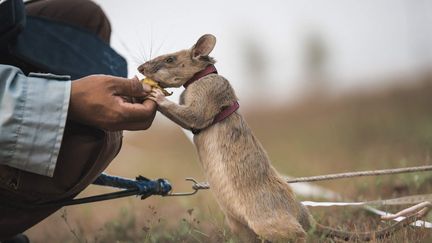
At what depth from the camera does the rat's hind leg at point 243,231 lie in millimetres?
2238

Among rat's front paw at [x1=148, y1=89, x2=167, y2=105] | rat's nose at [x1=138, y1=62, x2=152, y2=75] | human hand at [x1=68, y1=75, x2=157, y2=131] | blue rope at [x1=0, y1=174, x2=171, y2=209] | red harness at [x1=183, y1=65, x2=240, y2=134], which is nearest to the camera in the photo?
human hand at [x1=68, y1=75, x2=157, y2=131]

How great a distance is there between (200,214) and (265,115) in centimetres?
1065

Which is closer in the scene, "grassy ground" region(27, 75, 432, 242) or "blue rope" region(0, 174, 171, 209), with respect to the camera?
"blue rope" region(0, 174, 171, 209)

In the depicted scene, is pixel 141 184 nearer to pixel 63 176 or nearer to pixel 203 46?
pixel 63 176

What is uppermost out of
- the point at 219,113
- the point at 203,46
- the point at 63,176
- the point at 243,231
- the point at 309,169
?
the point at 203,46

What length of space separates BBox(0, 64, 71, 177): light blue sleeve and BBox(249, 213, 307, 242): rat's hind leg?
807 millimetres

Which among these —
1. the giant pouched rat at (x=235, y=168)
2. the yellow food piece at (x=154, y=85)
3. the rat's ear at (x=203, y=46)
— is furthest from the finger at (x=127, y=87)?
the rat's ear at (x=203, y=46)

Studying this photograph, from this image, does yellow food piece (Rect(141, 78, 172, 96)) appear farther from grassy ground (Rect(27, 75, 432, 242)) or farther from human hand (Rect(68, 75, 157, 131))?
grassy ground (Rect(27, 75, 432, 242))

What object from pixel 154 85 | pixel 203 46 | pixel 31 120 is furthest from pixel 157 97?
pixel 31 120

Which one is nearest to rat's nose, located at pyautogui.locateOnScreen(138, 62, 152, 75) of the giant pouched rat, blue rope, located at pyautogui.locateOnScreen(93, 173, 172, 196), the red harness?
the giant pouched rat

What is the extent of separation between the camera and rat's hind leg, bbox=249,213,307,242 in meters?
2.05

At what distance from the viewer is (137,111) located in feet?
6.10

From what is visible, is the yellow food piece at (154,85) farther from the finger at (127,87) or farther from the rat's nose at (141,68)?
the finger at (127,87)

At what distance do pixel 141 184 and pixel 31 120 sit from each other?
0.87 meters
